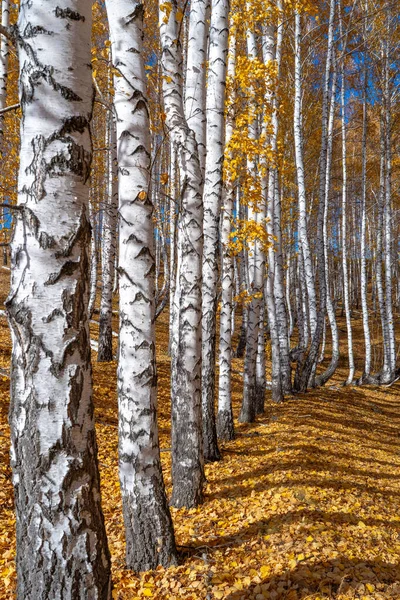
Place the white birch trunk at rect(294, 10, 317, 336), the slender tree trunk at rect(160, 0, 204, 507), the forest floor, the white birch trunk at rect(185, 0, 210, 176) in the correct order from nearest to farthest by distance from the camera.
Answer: the forest floor < the slender tree trunk at rect(160, 0, 204, 507) < the white birch trunk at rect(185, 0, 210, 176) < the white birch trunk at rect(294, 10, 317, 336)

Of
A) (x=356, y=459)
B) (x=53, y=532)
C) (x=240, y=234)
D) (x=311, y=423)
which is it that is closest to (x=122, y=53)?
(x=53, y=532)

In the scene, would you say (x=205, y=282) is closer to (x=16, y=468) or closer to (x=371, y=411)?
(x=16, y=468)

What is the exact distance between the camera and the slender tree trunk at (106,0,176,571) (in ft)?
9.20

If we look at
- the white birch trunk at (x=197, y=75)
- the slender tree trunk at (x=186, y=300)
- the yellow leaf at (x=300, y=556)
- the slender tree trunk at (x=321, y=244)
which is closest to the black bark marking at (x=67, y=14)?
the slender tree trunk at (x=186, y=300)

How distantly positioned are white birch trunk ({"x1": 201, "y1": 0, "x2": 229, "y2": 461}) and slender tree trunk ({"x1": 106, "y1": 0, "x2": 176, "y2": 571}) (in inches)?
78.6

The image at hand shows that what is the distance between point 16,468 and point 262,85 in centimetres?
647

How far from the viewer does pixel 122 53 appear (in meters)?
2.82

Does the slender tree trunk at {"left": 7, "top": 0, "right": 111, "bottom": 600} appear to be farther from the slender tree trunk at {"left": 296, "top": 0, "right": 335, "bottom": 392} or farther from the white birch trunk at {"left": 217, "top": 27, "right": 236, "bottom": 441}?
the slender tree trunk at {"left": 296, "top": 0, "right": 335, "bottom": 392}

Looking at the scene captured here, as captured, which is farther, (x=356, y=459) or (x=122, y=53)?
(x=356, y=459)

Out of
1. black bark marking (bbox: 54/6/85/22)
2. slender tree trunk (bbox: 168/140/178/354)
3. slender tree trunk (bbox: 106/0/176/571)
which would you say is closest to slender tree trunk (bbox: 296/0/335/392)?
slender tree trunk (bbox: 168/140/178/354)

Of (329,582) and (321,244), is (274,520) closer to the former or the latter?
(329,582)

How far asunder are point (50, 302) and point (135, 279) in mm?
1266

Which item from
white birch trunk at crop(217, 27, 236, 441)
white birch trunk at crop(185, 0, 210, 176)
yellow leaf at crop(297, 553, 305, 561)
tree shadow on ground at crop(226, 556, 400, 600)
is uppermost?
white birch trunk at crop(185, 0, 210, 176)

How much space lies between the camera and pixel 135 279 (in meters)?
2.80
